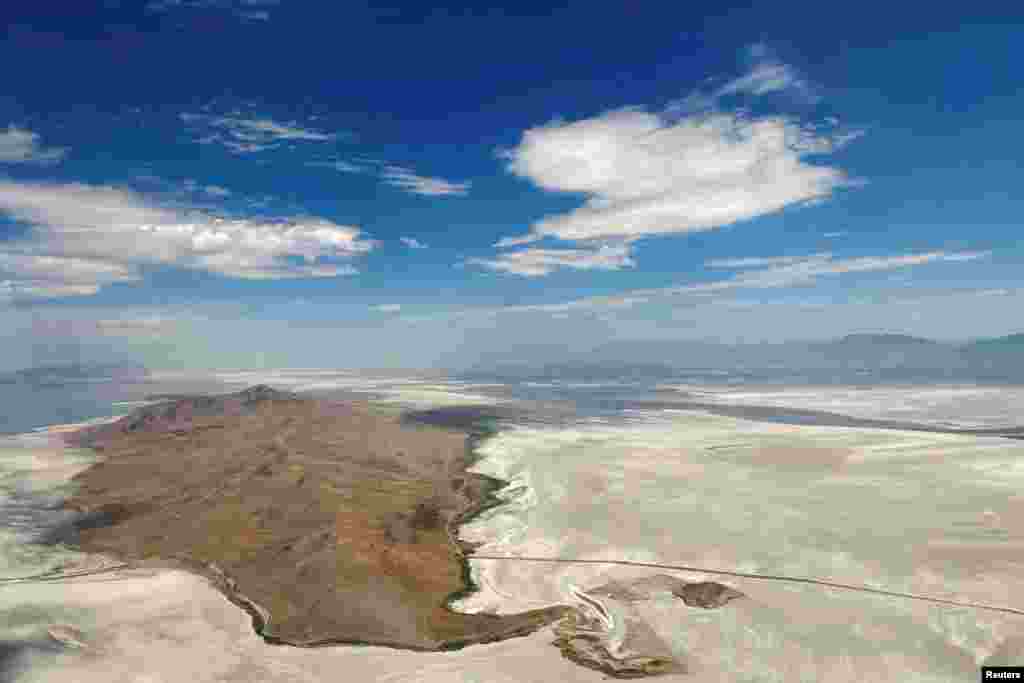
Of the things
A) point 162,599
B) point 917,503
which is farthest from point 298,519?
point 917,503

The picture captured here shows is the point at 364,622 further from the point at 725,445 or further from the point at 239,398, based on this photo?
the point at 239,398

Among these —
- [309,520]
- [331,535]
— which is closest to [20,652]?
[331,535]

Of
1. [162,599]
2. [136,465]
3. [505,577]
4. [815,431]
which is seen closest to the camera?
[162,599]

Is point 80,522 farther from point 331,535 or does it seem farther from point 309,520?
point 331,535

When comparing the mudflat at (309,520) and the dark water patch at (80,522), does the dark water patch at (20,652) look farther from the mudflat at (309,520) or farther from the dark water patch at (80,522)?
the dark water patch at (80,522)

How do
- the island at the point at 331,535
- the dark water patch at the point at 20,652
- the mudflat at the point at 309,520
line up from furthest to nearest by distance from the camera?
the mudflat at the point at 309,520, the island at the point at 331,535, the dark water patch at the point at 20,652

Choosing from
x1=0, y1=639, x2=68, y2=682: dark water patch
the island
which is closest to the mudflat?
the island

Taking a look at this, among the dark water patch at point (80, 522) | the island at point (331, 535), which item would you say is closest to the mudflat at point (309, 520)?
the island at point (331, 535)

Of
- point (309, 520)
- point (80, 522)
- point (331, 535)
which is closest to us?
point (331, 535)
